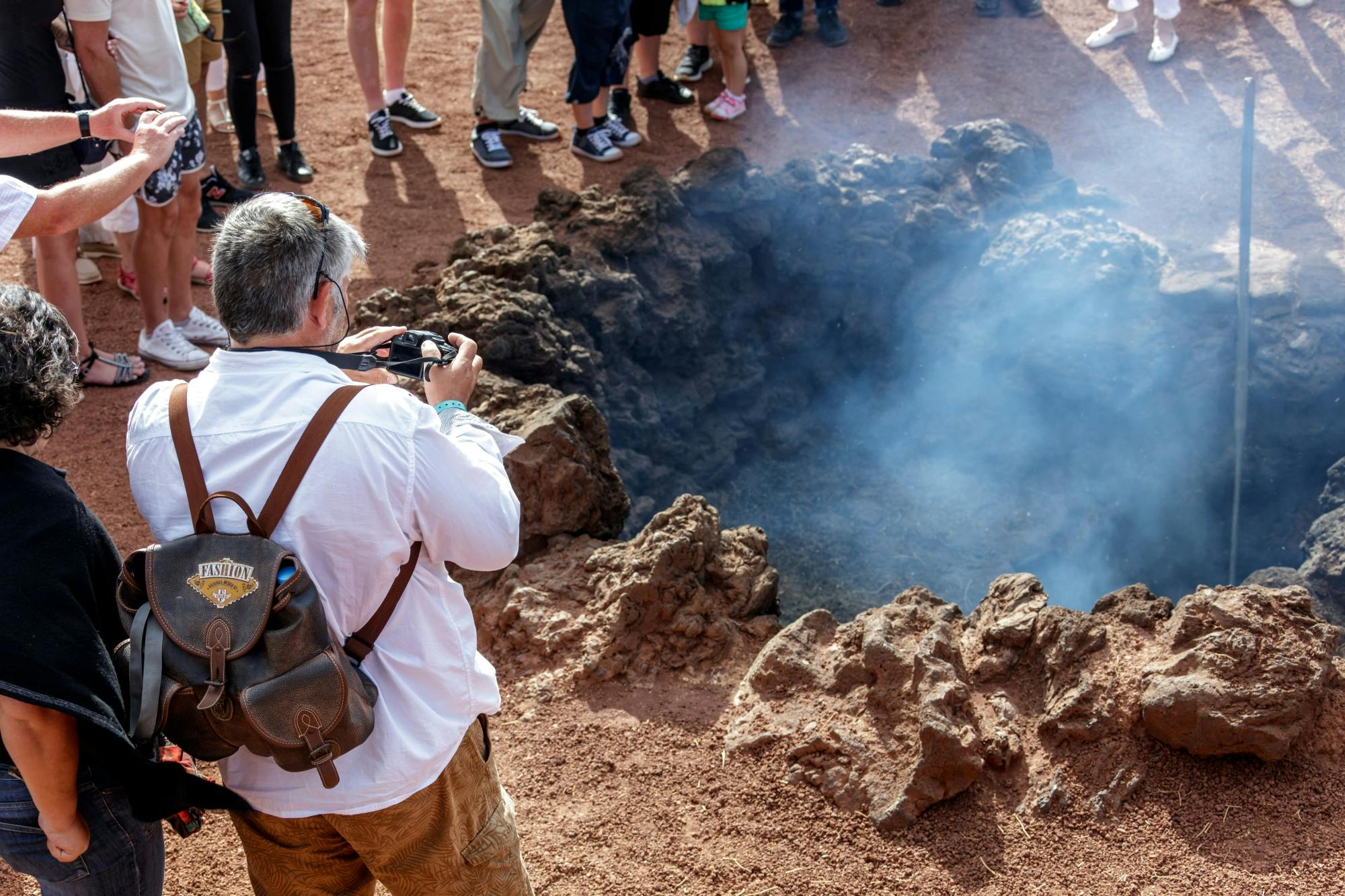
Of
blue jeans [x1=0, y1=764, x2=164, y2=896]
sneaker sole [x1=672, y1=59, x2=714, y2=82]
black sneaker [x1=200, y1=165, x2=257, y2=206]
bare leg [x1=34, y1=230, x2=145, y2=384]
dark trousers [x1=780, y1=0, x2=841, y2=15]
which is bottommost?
sneaker sole [x1=672, y1=59, x2=714, y2=82]

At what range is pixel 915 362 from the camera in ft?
21.5

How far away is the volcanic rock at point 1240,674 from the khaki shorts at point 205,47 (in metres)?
5.58

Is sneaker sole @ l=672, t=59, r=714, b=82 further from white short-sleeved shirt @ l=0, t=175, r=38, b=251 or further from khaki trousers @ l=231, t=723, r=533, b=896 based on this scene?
khaki trousers @ l=231, t=723, r=533, b=896

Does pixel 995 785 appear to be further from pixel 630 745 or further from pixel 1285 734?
pixel 630 745

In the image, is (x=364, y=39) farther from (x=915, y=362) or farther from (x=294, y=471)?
(x=294, y=471)

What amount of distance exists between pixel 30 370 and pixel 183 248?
3771 mm

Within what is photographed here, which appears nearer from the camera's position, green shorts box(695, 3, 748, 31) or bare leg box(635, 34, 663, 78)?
green shorts box(695, 3, 748, 31)

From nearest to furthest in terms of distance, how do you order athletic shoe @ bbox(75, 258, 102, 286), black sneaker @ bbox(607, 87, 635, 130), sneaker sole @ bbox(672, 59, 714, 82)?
athletic shoe @ bbox(75, 258, 102, 286) → black sneaker @ bbox(607, 87, 635, 130) → sneaker sole @ bbox(672, 59, 714, 82)

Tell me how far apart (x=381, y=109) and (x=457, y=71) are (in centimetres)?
159

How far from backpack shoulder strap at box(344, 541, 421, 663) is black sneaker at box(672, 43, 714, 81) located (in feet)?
24.5

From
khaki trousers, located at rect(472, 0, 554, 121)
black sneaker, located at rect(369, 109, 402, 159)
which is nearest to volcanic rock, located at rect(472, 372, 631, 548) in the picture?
khaki trousers, located at rect(472, 0, 554, 121)

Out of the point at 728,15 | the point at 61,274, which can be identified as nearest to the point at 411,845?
the point at 61,274

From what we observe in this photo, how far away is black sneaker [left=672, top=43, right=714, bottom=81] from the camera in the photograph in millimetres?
8891

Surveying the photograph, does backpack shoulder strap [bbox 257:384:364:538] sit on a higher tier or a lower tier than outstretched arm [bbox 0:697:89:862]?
higher
